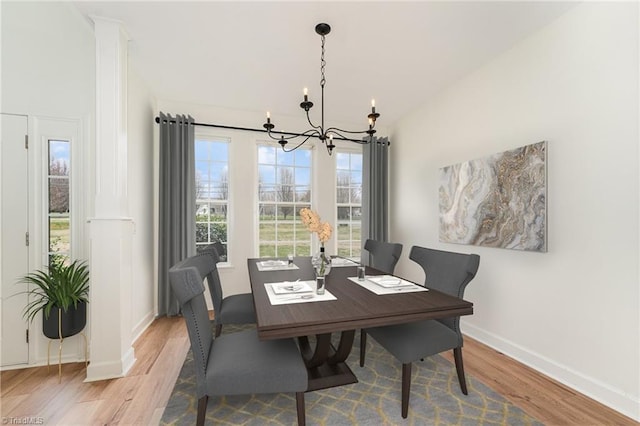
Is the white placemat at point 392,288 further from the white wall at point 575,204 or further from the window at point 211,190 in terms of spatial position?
the window at point 211,190

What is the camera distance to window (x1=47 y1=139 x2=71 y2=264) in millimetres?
2314

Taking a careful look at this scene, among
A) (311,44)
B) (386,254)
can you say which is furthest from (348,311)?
(311,44)

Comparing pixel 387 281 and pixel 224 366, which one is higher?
pixel 387 281

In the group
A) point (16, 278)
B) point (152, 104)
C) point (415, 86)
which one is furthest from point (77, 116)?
point (415, 86)

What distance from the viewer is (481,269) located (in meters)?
2.77

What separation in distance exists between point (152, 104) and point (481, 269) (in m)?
4.33

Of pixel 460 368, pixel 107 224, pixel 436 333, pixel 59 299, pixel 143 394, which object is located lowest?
pixel 143 394

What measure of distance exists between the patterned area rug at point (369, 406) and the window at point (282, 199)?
220cm

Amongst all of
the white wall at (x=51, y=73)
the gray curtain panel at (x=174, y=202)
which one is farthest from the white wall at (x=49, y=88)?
the gray curtain panel at (x=174, y=202)

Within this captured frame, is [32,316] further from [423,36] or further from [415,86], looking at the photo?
[415,86]

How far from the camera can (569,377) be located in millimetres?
2014

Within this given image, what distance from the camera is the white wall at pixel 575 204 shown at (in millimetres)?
1753

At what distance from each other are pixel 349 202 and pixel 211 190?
2147mm

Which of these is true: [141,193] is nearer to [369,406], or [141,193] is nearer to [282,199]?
[282,199]
